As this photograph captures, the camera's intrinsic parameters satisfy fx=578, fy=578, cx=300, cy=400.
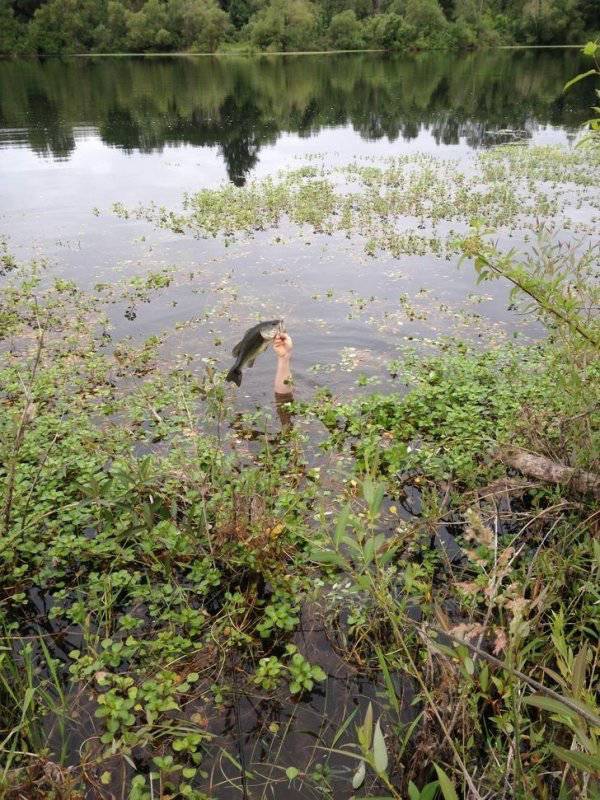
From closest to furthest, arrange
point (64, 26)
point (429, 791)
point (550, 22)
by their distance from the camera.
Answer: point (429, 791), point (550, 22), point (64, 26)

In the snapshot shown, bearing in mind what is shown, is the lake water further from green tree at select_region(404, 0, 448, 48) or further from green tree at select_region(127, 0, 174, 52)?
green tree at select_region(127, 0, 174, 52)

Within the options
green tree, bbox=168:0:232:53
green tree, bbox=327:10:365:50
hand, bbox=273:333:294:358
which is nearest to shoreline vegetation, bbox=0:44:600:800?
hand, bbox=273:333:294:358

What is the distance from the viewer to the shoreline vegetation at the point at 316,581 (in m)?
2.72

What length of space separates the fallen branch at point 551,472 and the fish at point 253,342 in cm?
284

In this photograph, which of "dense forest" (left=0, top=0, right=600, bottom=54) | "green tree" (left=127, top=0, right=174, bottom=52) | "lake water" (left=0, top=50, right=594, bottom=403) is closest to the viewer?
"lake water" (left=0, top=50, right=594, bottom=403)

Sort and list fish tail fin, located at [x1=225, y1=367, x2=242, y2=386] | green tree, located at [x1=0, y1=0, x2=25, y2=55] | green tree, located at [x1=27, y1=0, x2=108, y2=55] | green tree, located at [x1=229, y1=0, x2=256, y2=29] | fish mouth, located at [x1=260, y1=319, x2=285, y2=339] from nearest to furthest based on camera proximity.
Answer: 1. fish mouth, located at [x1=260, y1=319, x2=285, y2=339]
2. fish tail fin, located at [x1=225, y1=367, x2=242, y2=386]
3. green tree, located at [x1=0, y1=0, x2=25, y2=55]
4. green tree, located at [x1=27, y1=0, x2=108, y2=55]
5. green tree, located at [x1=229, y1=0, x2=256, y2=29]

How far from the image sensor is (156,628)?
3924mm

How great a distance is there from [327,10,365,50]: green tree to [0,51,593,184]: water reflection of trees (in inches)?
562

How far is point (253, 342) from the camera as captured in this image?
652cm

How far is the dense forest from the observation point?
2251 inches

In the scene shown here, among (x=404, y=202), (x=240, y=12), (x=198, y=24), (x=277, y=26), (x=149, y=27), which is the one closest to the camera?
(x=404, y=202)

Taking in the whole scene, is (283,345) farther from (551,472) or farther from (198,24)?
(198,24)

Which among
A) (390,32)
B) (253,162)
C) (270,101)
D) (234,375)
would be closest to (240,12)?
(390,32)

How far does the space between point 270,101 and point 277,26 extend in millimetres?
34643
